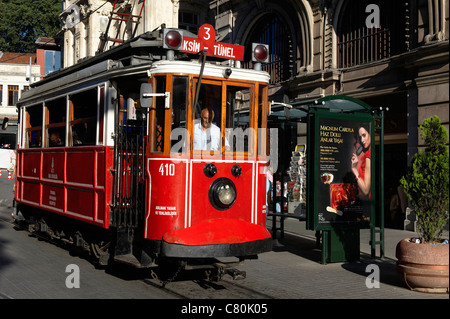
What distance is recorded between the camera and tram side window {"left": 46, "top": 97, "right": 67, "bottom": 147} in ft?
32.4

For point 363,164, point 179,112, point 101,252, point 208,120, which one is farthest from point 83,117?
point 363,164

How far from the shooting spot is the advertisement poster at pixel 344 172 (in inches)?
376

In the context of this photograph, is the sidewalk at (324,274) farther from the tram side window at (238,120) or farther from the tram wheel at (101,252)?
the tram wheel at (101,252)

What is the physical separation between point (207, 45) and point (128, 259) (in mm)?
3206

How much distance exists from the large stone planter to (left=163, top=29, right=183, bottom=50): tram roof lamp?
4.20m

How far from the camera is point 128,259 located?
24.8 ft

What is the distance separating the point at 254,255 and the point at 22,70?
174 ft

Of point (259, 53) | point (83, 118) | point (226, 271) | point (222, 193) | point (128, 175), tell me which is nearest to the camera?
point (226, 271)

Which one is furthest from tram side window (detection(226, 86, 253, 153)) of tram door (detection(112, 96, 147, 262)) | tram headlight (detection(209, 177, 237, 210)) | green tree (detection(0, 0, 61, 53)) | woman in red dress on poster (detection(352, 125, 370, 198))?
green tree (detection(0, 0, 61, 53))

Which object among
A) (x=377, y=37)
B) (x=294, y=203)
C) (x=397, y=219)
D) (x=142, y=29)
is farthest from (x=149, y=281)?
(x=142, y=29)

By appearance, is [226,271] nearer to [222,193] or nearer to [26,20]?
[222,193]

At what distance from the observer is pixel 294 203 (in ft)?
48.3

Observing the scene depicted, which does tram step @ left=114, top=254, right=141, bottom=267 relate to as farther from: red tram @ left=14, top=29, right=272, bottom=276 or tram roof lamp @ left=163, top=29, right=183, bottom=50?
tram roof lamp @ left=163, top=29, right=183, bottom=50
